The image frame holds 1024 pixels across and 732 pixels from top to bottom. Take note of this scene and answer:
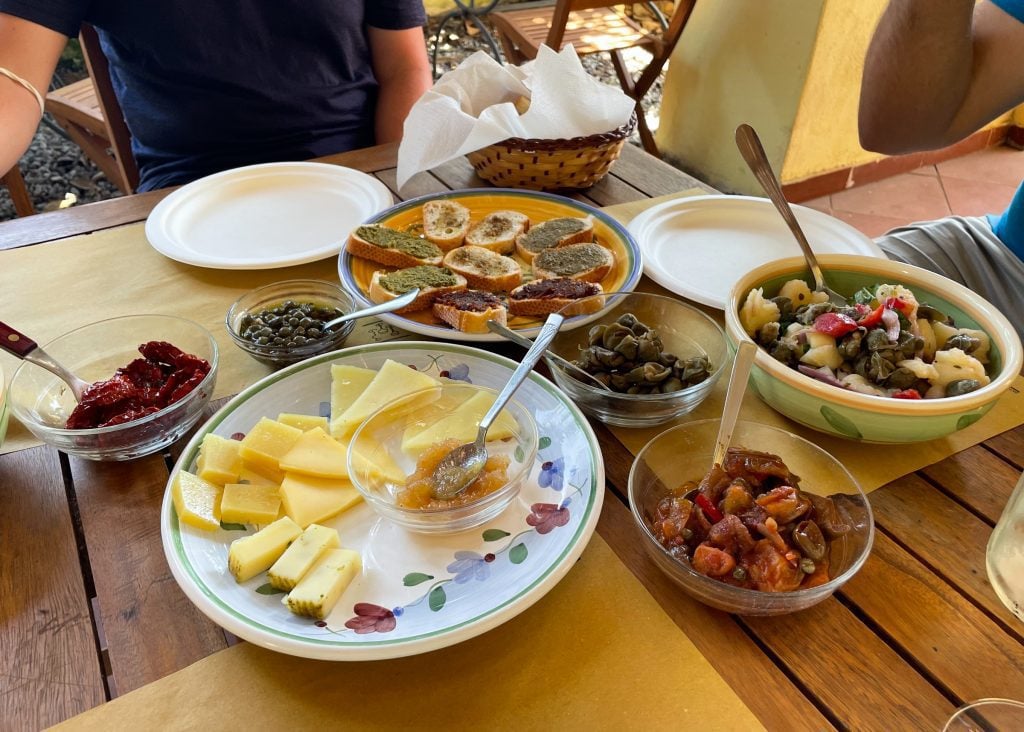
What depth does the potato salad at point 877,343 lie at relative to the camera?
931mm

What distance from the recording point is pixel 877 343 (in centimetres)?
95

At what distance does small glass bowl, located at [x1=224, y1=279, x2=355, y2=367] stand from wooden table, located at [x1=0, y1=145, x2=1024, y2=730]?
0.71ft

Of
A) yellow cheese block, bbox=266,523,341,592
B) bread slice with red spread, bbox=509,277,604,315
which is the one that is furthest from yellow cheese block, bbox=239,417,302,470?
bread slice with red spread, bbox=509,277,604,315

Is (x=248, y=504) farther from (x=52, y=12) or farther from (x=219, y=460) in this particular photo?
(x=52, y=12)

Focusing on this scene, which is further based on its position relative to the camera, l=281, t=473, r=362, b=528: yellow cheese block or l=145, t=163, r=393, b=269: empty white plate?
l=145, t=163, r=393, b=269: empty white plate

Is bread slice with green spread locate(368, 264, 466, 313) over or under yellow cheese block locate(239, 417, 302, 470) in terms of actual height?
under

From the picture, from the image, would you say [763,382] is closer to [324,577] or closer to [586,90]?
[324,577]

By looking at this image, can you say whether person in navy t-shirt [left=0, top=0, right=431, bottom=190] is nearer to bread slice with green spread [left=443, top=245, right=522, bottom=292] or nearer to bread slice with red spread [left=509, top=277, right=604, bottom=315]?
bread slice with green spread [left=443, top=245, right=522, bottom=292]

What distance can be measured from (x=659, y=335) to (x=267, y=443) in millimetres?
610

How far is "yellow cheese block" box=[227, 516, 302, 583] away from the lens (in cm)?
75

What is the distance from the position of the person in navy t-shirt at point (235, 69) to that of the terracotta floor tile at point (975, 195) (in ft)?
10.4

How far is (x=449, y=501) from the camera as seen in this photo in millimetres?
830

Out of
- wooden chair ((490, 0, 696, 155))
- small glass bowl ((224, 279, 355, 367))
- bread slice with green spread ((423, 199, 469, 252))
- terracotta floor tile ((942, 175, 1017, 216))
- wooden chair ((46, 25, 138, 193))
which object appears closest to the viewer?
small glass bowl ((224, 279, 355, 367))

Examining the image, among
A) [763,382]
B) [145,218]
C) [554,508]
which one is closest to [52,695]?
[554,508]
